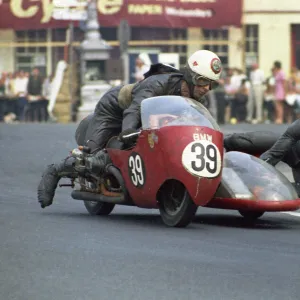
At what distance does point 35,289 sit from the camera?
792 cm

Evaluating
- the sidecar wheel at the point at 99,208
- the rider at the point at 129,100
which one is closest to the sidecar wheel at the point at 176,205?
the rider at the point at 129,100

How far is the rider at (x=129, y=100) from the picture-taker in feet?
39.7

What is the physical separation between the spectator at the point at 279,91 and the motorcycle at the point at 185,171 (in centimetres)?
2397

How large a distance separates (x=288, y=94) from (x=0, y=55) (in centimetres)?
1294

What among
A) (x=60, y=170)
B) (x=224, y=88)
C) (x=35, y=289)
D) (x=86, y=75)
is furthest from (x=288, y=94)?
(x=35, y=289)

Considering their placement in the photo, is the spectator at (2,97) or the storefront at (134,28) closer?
the spectator at (2,97)

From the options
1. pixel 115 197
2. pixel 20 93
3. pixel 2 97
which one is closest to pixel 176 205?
pixel 115 197

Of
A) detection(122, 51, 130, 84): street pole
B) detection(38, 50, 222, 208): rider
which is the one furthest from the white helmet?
detection(122, 51, 130, 84): street pole

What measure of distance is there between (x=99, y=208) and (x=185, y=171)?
1997mm

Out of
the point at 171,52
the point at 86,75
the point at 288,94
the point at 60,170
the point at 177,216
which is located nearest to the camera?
the point at 177,216

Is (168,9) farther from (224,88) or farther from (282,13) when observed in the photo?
(224,88)

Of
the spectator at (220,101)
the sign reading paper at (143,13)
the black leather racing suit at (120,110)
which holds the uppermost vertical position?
the sign reading paper at (143,13)

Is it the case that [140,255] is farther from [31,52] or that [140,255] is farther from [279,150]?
[31,52]

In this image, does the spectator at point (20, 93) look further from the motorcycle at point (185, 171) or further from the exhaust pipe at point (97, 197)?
the motorcycle at point (185, 171)
